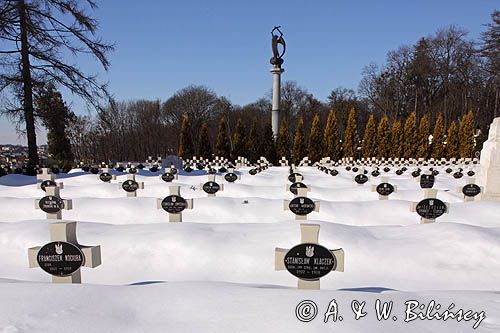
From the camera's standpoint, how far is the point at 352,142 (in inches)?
1152

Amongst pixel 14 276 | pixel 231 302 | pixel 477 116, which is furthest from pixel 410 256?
pixel 477 116

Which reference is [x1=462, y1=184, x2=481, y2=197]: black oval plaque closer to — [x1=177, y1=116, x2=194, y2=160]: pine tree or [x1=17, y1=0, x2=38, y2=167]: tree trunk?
[x1=17, y1=0, x2=38, y2=167]: tree trunk

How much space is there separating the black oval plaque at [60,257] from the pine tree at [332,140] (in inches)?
1100

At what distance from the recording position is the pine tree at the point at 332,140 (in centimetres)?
2959

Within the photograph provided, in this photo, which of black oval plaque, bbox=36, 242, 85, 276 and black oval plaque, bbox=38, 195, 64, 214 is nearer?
black oval plaque, bbox=36, 242, 85, 276

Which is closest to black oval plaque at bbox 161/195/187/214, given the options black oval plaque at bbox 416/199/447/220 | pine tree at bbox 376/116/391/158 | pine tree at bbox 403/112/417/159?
black oval plaque at bbox 416/199/447/220

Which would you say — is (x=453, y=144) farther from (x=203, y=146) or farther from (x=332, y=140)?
(x=203, y=146)

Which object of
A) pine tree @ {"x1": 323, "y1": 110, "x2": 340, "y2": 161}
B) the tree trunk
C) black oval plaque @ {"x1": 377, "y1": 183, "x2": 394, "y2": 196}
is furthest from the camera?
pine tree @ {"x1": 323, "y1": 110, "x2": 340, "y2": 161}

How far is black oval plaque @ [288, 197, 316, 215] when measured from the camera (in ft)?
18.6

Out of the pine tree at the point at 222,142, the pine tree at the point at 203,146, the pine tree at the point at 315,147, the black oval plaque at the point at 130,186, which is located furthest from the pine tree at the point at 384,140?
the black oval plaque at the point at 130,186

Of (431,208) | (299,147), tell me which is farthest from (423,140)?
(431,208)

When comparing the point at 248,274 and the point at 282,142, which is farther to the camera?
the point at 282,142

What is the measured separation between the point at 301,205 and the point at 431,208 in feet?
7.37

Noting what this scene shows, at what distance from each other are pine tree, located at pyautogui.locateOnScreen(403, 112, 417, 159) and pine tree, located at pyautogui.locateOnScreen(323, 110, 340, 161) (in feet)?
18.5
